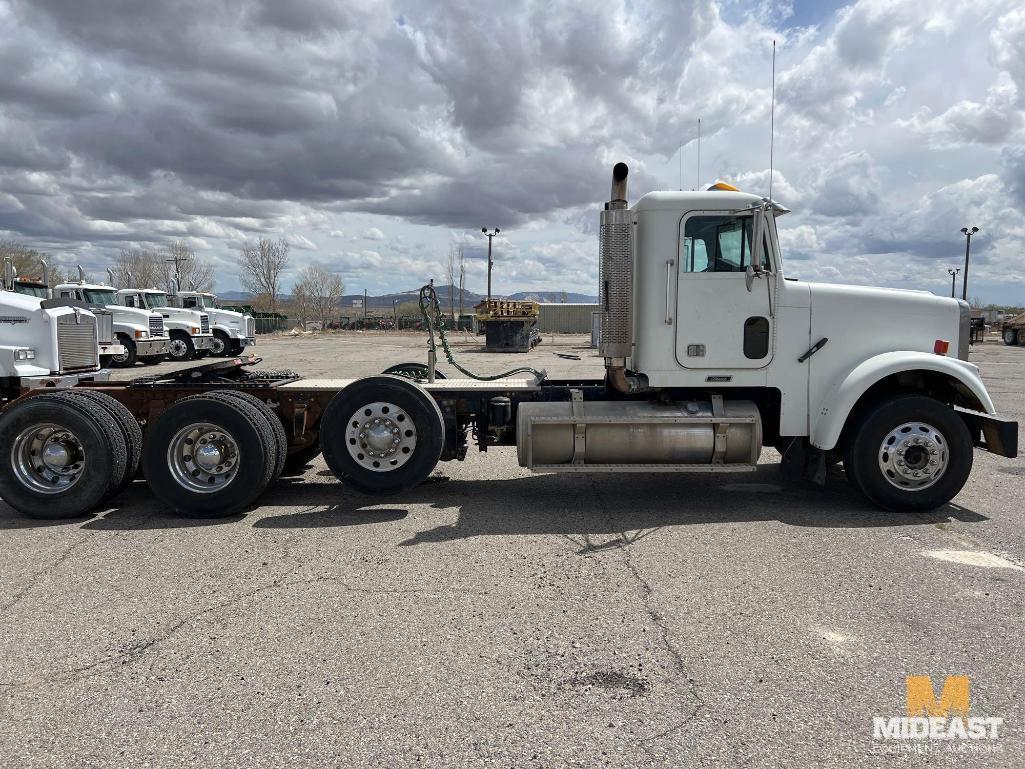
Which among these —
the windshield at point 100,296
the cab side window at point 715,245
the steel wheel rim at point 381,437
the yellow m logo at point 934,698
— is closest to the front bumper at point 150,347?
the windshield at point 100,296

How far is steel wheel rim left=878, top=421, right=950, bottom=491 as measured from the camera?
572cm

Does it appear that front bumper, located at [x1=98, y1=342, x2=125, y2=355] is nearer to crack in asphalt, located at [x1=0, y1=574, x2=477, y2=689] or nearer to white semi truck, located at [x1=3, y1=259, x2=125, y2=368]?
white semi truck, located at [x1=3, y1=259, x2=125, y2=368]

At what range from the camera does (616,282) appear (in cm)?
583

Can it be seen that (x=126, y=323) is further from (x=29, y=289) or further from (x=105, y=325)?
(x=105, y=325)

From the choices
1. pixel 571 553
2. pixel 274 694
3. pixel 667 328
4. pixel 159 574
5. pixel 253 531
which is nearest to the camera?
pixel 274 694

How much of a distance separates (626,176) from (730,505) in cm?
307

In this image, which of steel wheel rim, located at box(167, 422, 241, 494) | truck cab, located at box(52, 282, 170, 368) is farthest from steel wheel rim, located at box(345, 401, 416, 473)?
truck cab, located at box(52, 282, 170, 368)

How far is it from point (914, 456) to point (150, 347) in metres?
22.2

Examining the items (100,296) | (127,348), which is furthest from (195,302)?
(127,348)

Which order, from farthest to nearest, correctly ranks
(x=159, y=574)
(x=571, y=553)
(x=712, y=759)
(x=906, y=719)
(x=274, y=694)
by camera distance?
1. (x=571, y=553)
2. (x=159, y=574)
3. (x=274, y=694)
4. (x=906, y=719)
5. (x=712, y=759)

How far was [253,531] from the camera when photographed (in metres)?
5.48

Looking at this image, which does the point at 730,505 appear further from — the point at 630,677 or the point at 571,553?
the point at 630,677

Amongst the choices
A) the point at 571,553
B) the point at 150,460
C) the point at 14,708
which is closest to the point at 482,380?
the point at 571,553

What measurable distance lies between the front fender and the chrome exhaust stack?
177 cm
